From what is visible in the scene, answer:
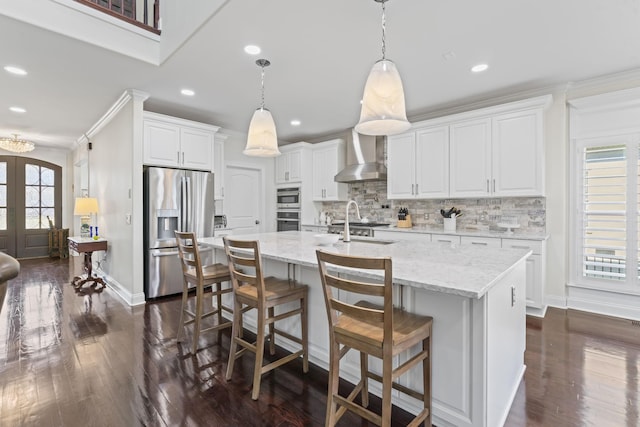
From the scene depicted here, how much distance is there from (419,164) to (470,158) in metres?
0.69

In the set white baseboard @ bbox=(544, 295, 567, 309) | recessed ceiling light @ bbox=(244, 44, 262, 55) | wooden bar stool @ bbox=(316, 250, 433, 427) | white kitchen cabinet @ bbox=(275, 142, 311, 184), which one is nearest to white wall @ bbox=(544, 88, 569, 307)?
white baseboard @ bbox=(544, 295, 567, 309)

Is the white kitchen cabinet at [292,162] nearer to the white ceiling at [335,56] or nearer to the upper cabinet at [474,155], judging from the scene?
the white ceiling at [335,56]

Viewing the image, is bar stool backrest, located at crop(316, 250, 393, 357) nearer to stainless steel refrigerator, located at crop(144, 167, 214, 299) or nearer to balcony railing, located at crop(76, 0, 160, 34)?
balcony railing, located at crop(76, 0, 160, 34)

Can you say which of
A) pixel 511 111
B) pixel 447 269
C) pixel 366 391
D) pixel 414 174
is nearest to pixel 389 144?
pixel 414 174

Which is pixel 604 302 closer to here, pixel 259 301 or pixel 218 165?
pixel 259 301

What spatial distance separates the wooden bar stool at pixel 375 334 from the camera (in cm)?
138

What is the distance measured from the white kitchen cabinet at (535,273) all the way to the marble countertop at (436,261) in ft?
4.72

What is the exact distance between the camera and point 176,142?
439 centimetres

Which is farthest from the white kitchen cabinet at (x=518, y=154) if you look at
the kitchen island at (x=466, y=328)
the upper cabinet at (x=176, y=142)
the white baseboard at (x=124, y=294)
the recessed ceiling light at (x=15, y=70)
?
the recessed ceiling light at (x=15, y=70)

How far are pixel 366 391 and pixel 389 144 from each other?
12.1 ft

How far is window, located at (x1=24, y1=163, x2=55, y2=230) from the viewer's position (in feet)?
23.7

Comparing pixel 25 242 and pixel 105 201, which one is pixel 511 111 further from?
pixel 25 242

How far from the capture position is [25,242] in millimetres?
7172

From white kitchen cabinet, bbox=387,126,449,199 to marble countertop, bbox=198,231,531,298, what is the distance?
1962mm
